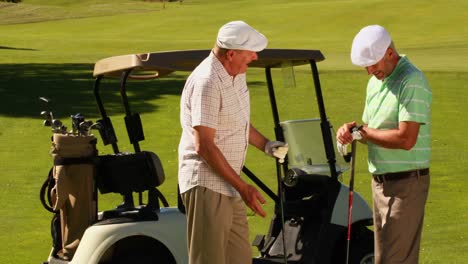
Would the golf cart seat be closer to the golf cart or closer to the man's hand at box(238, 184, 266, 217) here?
the golf cart

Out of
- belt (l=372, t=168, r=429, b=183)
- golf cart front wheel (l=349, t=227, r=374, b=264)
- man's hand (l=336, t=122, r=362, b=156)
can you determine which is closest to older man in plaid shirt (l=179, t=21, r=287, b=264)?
man's hand (l=336, t=122, r=362, b=156)

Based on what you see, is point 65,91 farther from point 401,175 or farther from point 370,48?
point 370,48

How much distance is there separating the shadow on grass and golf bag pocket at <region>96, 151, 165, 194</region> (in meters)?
14.9

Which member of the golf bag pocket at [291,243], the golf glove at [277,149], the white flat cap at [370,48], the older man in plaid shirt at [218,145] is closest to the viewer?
the older man in plaid shirt at [218,145]

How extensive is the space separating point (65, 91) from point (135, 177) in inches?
740

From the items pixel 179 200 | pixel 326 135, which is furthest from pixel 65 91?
pixel 179 200

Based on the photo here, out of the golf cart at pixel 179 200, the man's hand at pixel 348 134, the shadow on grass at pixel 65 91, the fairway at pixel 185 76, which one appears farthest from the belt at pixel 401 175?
the shadow on grass at pixel 65 91

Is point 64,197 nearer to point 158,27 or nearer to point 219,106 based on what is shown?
point 219,106

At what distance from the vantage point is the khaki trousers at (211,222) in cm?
583

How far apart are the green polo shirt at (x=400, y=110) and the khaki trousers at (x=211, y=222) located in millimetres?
858

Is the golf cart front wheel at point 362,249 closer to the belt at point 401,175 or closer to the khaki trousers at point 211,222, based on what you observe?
the belt at point 401,175

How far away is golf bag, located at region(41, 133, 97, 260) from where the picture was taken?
730 centimetres

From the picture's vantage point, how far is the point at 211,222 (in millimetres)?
5840

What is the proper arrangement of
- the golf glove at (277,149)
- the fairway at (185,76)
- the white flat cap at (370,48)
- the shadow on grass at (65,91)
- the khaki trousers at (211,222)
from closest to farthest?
1. the khaki trousers at (211,222)
2. the golf glove at (277,149)
3. the white flat cap at (370,48)
4. the fairway at (185,76)
5. the shadow on grass at (65,91)
